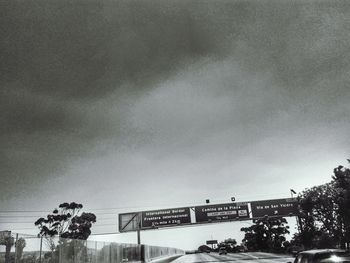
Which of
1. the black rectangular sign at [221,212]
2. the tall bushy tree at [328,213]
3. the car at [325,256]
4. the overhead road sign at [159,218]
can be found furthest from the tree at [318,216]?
the car at [325,256]

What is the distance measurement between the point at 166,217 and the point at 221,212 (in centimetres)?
744

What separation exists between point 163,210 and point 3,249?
3744 cm

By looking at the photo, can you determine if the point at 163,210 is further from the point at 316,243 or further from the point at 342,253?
the point at 342,253

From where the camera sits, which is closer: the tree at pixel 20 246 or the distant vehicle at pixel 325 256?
the distant vehicle at pixel 325 256

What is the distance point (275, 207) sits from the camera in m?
47.3

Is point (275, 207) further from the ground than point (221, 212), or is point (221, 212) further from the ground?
point (275, 207)

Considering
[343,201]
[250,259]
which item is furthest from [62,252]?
[343,201]

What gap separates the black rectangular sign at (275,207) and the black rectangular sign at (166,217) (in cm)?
920

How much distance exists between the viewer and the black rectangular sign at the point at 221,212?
47031mm

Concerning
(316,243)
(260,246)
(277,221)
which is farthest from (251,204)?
(260,246)

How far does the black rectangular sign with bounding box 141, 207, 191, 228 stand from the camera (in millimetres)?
46719

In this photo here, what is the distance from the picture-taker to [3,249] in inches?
414

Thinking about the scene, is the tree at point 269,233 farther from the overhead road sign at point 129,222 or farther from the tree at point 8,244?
the tree at point 8,244

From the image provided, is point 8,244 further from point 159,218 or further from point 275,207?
point 275,207
